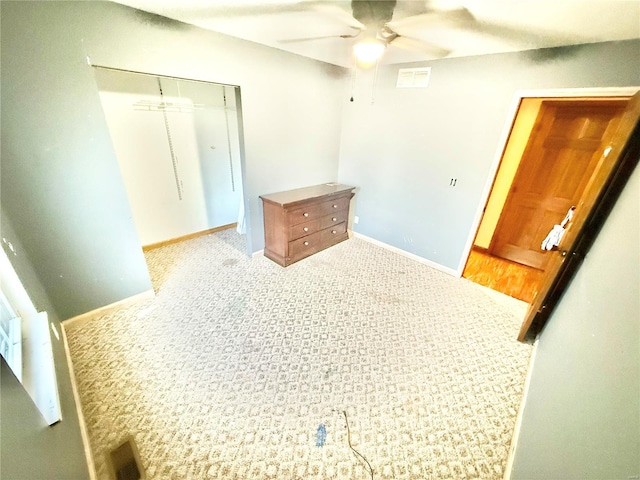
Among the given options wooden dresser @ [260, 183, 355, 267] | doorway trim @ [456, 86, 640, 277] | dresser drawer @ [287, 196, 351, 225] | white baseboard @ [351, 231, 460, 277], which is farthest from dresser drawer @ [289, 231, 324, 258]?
doorway trim @ [456, 86, 640, 277]

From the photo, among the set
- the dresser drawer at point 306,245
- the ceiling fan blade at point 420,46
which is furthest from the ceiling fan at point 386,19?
the dresser drawer at point 306,245

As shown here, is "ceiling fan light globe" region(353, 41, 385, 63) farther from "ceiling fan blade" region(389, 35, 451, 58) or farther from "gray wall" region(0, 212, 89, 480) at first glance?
"gray wall" region(0, 212, 89, 480)

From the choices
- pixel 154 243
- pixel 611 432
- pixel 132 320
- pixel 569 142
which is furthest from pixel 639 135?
pixel 154 243

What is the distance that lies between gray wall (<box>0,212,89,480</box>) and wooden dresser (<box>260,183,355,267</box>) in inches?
76.1

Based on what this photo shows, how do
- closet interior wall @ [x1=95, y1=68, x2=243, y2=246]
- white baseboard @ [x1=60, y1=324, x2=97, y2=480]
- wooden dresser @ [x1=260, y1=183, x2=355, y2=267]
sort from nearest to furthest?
white baseboard @ [x1=60, y1=324, x2=97, y2=480] < closet interior wall @ [x1=95, y1=68, x2=243, y2=246] < wooden dresser @ [x1=260, y1=183, x2=355, y2=267]

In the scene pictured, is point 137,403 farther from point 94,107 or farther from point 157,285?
point 94,107

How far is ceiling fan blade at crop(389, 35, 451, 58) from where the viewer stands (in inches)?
73.9

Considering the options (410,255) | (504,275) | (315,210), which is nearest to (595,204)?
(504,275)

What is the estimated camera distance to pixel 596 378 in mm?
884

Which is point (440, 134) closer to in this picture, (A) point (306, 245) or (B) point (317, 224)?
(B) point (317, 224)

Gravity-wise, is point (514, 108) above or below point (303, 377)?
above

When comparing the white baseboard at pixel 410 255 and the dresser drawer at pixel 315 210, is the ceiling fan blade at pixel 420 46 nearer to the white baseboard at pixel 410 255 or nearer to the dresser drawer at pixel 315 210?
the dresser drawer at pixel 315 210

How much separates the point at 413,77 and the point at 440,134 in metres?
0.69

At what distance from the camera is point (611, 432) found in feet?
2.35
